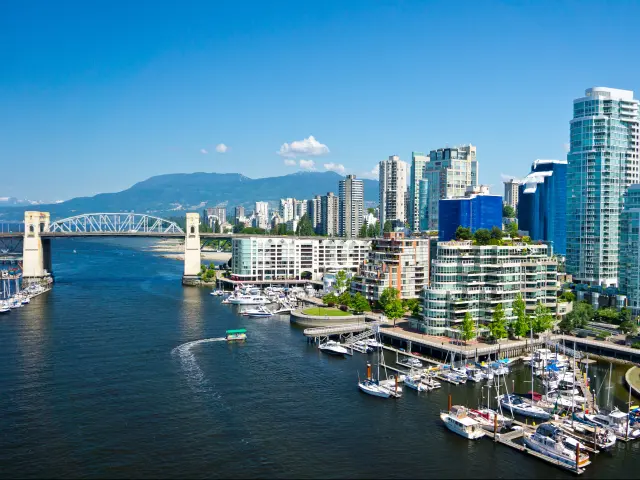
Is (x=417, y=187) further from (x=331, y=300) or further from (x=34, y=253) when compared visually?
(x=34, y=253)

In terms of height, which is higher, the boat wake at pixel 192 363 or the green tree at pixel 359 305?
the green tree at pixel 359 305

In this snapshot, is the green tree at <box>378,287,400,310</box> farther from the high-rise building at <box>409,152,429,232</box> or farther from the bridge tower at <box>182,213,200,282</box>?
the high-rise building at <box>409,152,429,232</box>

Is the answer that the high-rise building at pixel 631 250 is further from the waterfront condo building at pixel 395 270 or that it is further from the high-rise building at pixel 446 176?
the high-rise building at pixel 446 176

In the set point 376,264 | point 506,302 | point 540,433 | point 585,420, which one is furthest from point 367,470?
point 376,264

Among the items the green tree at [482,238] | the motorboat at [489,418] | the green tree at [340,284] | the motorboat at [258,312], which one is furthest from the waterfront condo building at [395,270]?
the motorboat at [489,418]

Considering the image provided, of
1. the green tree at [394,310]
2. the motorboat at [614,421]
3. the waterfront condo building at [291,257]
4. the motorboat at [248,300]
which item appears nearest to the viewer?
the motorboat at [614,421]

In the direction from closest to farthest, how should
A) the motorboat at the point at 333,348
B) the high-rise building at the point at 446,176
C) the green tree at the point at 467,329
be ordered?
1. the green tree at the point at 467,329
2. the motorboat at the point at 333,348
3. the high-rise building at the point at 446,176

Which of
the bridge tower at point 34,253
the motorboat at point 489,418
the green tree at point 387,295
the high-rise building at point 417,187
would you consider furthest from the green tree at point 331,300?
the high-rise building at point 417,187

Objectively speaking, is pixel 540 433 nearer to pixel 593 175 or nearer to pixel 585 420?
pixel 585 420

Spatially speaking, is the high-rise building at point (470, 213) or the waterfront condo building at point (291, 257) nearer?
the high-rise building at point (470, 213)

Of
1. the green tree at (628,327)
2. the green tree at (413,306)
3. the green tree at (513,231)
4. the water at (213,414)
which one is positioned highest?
the green tree at (513,231)
